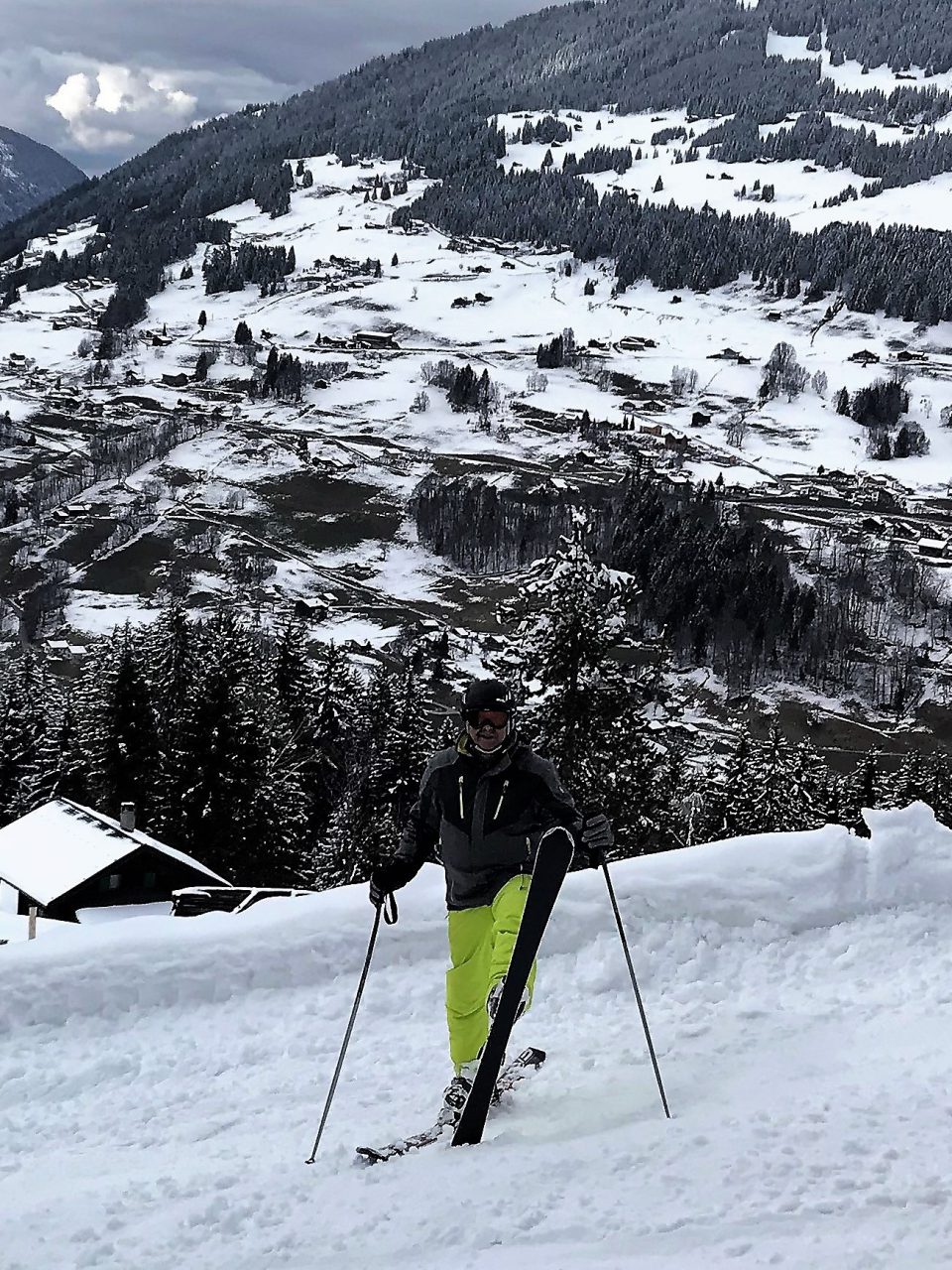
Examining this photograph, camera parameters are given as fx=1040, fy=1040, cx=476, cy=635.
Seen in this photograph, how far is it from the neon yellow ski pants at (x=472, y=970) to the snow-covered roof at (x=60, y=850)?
19504 mm

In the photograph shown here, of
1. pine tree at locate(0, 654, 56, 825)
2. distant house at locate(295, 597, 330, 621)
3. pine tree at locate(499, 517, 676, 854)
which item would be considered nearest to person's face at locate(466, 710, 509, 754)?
pine tree at locate(499, 517, 676, 854)

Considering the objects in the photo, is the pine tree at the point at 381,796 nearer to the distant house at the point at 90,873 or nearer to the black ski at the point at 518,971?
the distant house at the point at 90,873

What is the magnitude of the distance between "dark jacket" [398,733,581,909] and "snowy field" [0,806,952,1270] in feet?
4.31

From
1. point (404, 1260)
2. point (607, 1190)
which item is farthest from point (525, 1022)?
point (404, 1260)

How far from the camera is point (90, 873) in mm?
23484

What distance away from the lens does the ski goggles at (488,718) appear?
544cm

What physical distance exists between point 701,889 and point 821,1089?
284cm

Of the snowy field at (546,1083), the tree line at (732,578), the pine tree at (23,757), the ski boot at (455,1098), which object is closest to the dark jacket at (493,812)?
the ski boot at (455,1098)

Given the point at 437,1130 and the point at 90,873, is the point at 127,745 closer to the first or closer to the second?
the point at 90,873

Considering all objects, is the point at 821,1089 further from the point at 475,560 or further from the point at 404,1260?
the point at 475,560

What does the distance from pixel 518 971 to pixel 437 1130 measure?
3.32 feet

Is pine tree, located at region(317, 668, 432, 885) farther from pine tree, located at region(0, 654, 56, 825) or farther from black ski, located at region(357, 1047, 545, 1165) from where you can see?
black ski, located at region(357, 1047, 545, 1165)

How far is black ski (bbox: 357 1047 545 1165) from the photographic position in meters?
5.24

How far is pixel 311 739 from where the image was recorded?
43.0m
